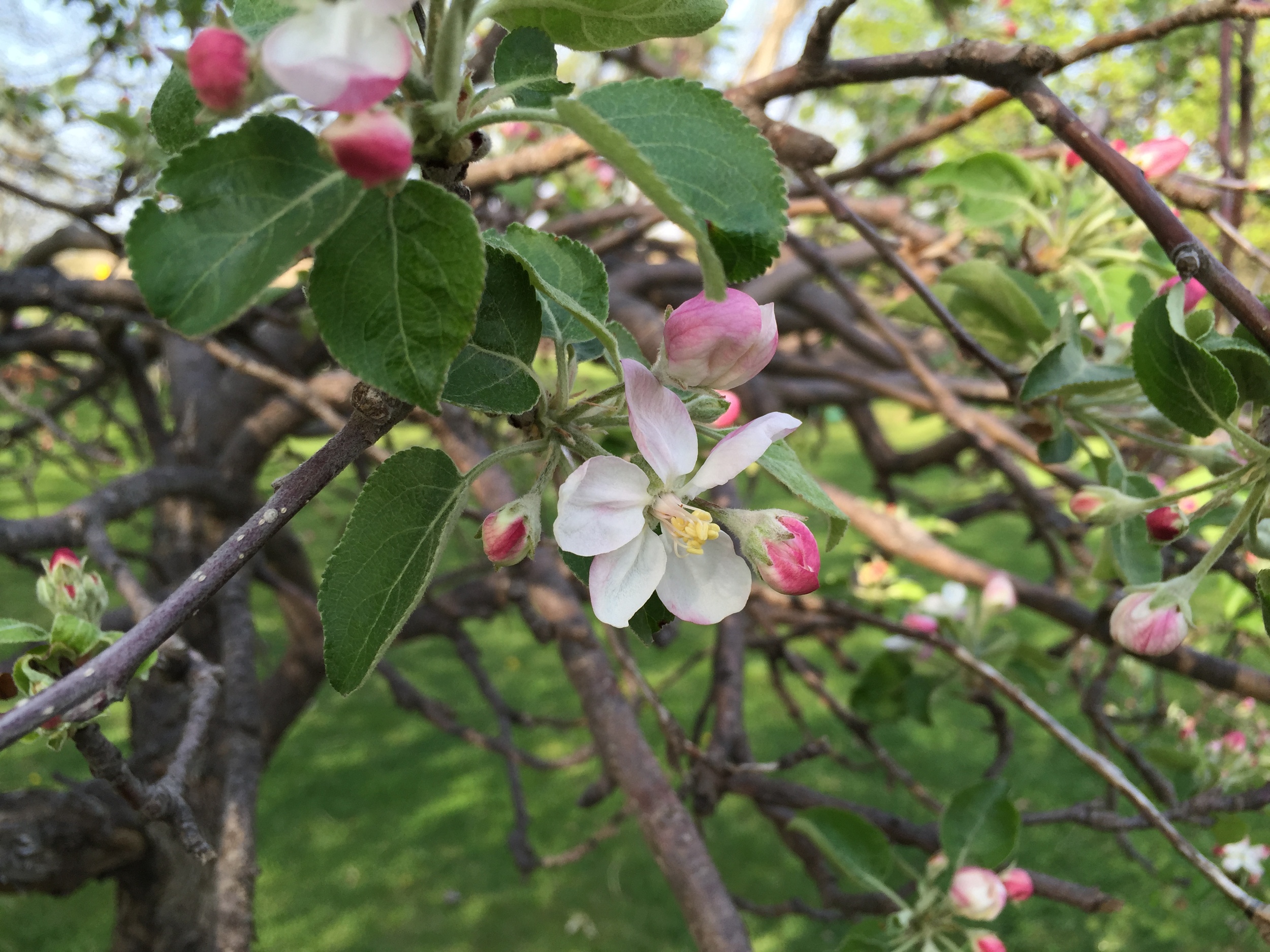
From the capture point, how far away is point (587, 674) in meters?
1.25

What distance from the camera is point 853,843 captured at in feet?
3.87

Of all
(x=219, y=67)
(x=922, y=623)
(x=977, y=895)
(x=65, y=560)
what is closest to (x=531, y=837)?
(x=922, y=623)

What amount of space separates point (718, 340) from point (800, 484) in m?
0.10

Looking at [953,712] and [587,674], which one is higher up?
[587,674]

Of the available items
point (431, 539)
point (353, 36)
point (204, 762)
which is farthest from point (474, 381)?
point (204, 762)

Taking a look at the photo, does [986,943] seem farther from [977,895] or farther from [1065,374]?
[1065,374]

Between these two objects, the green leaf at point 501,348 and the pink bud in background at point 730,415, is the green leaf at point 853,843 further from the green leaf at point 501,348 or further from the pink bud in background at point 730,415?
the green leaf at point 501,348

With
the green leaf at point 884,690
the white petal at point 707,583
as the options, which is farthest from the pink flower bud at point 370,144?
the green leaf at point 884,690

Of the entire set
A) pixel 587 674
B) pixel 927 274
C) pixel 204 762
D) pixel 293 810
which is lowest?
pixel 293 810

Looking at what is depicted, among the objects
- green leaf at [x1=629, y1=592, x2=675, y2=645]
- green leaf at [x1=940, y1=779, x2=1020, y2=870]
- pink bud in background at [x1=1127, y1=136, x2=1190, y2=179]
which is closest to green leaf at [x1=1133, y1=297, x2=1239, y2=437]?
green leaf at [x1=629, y1=592, x2=675, y2=645]

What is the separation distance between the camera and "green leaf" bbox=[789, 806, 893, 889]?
1.16 metres

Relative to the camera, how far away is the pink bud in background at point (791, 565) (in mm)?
507

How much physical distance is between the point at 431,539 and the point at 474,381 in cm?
10

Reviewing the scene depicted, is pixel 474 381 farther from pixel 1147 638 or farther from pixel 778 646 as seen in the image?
pixel 778 646
